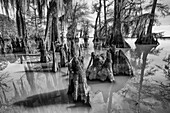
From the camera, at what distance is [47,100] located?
3.41 metres

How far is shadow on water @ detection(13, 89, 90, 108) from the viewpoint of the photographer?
3203mm

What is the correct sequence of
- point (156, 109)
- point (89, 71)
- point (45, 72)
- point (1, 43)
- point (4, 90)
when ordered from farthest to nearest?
point (1, 43) < point (45, 72) < point (89, 71) < point (4, 90) < point (156, 109)

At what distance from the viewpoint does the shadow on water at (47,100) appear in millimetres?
3203

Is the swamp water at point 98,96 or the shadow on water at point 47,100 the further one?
the shadow on water at point 47,100

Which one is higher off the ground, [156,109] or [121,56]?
[121,56]

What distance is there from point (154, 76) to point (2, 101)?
671 centimetres

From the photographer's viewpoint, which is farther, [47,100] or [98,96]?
[98,96]

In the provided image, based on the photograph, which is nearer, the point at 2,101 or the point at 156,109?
the point at 156,109

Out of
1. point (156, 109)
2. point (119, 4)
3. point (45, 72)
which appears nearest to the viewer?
point (156, 109)

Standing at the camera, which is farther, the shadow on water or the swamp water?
the shadow on water

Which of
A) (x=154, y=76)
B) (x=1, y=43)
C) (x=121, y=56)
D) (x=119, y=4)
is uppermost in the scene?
(x=119, y=4)

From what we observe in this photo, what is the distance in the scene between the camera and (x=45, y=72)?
6113 mm

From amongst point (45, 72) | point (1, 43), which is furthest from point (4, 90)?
point (1, 43)

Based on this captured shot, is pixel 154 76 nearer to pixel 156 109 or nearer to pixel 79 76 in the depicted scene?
pixel 156 109
